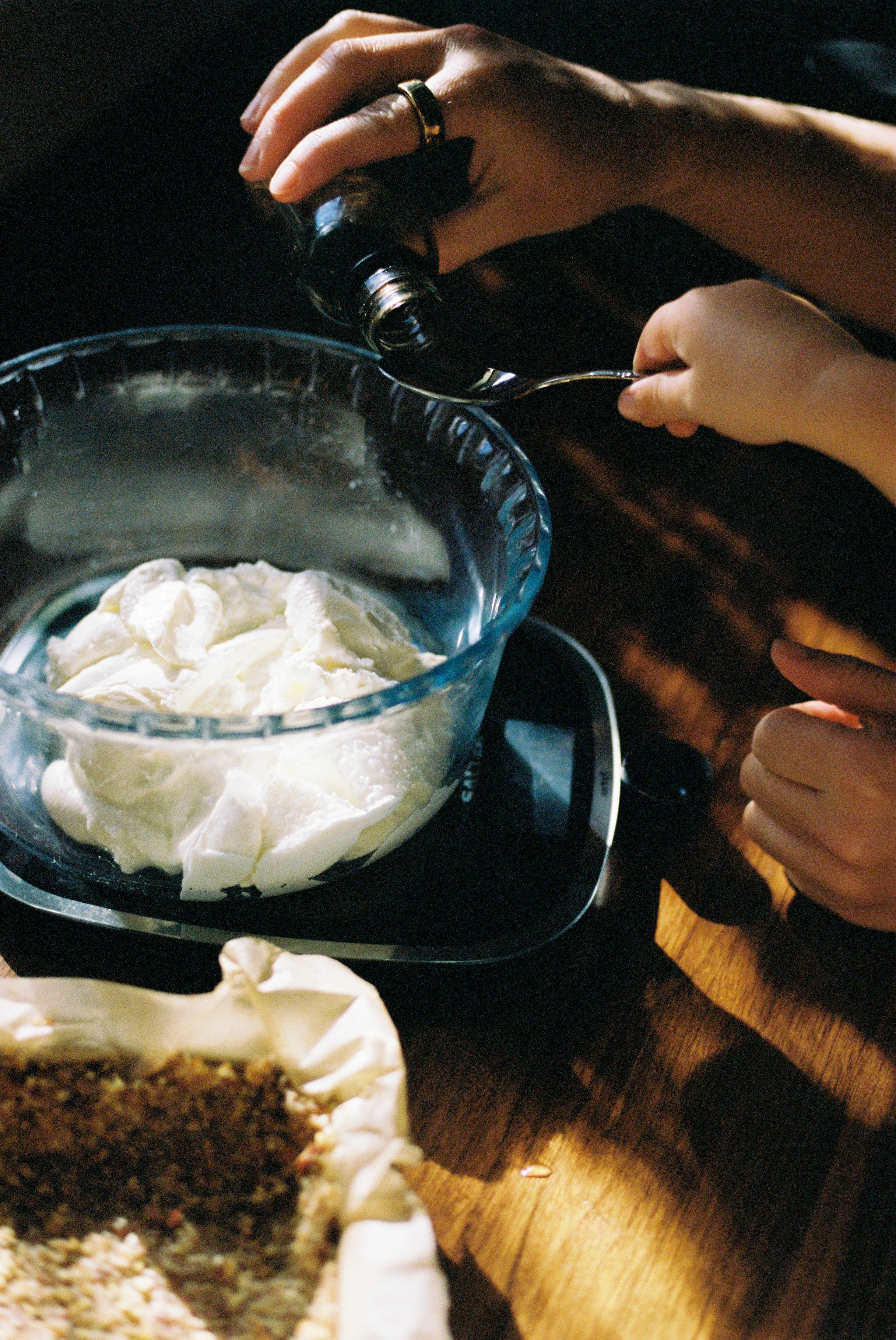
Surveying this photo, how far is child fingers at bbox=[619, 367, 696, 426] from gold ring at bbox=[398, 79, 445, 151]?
0.26 meters

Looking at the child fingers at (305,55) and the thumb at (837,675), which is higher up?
the child fingers at (305,55)

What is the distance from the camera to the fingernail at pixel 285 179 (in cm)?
69

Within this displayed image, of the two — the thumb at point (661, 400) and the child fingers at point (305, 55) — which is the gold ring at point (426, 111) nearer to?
the child fingers at point (305, 55)

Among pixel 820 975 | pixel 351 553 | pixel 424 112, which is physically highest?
pixel 424 112

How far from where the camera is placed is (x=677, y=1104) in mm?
600

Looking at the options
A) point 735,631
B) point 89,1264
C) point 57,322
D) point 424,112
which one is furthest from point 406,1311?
point 57,322

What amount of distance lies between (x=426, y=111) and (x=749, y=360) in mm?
326

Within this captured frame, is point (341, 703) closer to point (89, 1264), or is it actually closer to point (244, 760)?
point (244, 760)

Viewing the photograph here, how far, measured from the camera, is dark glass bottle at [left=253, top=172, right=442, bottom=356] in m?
0.72

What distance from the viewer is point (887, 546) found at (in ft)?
3.27

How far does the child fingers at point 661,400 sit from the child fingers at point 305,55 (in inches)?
14.8

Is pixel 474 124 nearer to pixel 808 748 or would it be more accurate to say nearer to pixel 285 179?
pixel 285 179

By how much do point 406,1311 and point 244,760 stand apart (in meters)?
0.29

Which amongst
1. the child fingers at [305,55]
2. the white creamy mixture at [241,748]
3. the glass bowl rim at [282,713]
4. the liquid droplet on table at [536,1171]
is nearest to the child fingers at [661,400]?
the glass bowl rim at [282,713]
